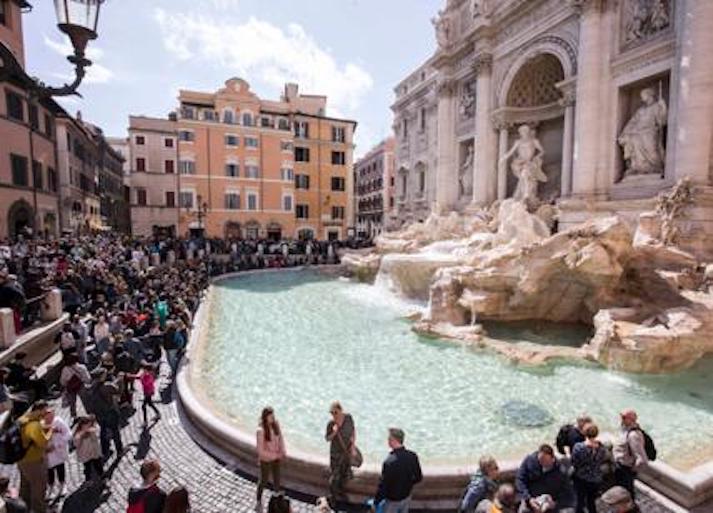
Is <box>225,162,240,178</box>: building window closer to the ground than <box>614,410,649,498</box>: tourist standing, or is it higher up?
higher up

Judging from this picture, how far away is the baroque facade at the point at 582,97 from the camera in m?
11.6

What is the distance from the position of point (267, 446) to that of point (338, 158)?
38495mm

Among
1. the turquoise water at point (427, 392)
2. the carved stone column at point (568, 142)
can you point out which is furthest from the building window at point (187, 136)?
the carved stone column at point (568, 142)

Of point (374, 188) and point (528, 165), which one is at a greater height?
point (374, 188)

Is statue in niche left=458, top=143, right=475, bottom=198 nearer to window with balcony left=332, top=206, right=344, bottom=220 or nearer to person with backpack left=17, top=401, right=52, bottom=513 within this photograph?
window with balcony left=332, top=206, right=344, bottom=220

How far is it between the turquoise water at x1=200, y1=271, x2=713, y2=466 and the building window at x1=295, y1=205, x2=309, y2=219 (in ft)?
95.4

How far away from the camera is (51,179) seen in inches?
915

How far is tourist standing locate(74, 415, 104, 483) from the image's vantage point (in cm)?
455

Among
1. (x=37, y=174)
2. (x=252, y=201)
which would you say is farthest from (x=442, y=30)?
(x=37, y=174)

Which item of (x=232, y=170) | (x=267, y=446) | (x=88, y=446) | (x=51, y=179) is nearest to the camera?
(x=267, y=446)

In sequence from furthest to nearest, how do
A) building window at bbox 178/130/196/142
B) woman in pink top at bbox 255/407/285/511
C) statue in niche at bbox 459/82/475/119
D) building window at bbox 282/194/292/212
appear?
building window at bbox 282/194/292/212, building window at bbox 178/130/196/142, statue in niche at bbox 459/82/475/119, woman in pink top at bbox 255/407/285/511

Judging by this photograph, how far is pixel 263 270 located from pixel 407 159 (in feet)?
49.1

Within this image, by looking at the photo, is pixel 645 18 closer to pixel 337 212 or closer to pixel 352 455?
pixel 352 455

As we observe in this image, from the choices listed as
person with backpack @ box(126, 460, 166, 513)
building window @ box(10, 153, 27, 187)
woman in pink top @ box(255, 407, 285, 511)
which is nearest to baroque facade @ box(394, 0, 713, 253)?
woman in pink top @ box(255, 407, 285, 511)
